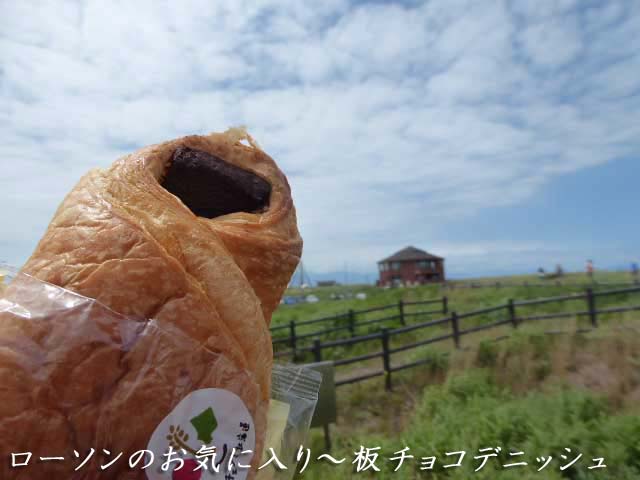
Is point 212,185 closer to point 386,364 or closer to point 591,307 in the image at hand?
point 386,364

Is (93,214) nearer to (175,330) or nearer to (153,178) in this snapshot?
(153,178)

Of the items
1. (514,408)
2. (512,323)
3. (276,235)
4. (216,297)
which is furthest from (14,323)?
(512,323)

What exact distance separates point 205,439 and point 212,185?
28.9 inches

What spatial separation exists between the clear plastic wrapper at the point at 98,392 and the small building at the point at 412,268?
48912mm

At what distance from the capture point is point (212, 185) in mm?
A: 1365

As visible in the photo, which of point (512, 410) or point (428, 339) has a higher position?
point (428, 339)

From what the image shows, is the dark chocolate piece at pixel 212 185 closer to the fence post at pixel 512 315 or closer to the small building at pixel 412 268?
the fence post at pixel 512 315

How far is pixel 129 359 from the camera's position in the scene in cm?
97

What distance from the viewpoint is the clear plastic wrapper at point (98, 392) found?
899 millimetres

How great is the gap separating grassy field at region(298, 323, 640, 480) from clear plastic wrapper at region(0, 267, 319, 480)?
290cm

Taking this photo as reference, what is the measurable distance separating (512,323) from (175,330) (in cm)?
1014

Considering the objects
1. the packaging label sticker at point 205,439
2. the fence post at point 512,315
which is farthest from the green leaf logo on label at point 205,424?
the fence post at point 512,315

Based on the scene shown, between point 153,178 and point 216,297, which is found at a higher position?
point 153,178

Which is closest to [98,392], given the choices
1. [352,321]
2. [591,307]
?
[591,307]
